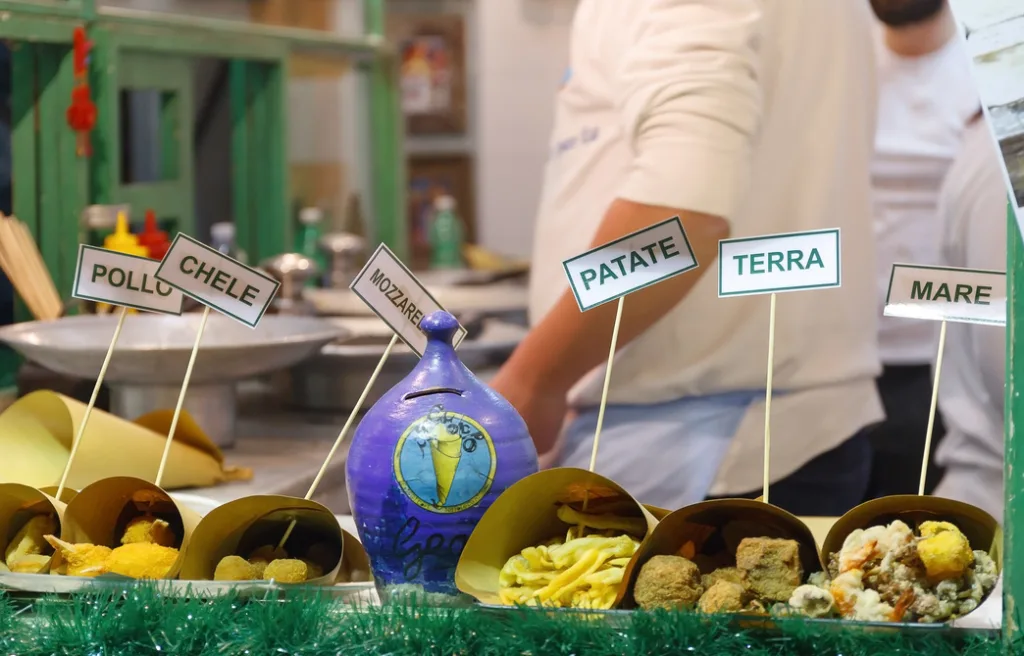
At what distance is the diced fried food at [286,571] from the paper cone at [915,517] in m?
0.47

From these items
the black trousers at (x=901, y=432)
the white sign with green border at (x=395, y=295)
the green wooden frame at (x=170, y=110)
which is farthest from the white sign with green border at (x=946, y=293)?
the green wooden frame at (x=170, y=110)

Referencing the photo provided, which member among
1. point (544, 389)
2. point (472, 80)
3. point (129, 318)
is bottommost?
point (544, 389)

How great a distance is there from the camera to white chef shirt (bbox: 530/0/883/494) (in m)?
1.79

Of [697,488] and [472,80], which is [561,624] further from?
[472,80]

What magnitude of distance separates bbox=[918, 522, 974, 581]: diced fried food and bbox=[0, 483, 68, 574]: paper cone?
0.80 metres

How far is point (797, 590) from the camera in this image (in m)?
1.01

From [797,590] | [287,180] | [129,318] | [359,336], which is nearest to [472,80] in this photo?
[287,180]

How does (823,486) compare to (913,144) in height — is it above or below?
below

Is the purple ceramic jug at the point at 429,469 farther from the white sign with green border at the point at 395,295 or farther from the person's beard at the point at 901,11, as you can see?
the person's beard at the point at 901,11

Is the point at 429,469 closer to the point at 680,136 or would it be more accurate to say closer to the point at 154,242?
the point at 680,136

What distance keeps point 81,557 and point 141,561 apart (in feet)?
0.19

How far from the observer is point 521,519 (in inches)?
43.1

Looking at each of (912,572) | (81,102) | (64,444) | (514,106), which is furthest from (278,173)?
(912,572)

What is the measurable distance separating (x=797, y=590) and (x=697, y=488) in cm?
94
